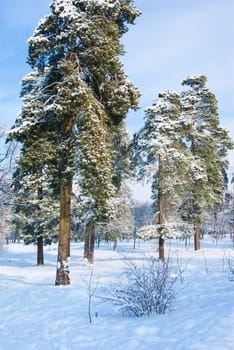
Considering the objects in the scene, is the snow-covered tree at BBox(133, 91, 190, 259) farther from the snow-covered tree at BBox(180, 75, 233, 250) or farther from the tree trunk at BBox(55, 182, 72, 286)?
the tree trunk at BBox(55, 182, 72, 286)

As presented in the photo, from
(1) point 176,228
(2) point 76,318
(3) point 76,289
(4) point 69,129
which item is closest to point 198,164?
(1) point 176,228

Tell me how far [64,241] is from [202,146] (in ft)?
A: 54.9

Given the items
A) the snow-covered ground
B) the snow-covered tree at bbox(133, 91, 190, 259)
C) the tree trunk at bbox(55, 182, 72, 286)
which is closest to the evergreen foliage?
the snow-covered tree at bbox(133, 91, 190, 259)

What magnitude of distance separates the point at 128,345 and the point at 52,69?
10171 millimetres

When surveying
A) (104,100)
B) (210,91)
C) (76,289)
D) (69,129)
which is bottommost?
(76,289)

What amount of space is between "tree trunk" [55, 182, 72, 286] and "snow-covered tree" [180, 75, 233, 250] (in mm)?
14090

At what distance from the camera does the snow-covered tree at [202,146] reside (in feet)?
83.7

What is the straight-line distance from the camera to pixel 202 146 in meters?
26.2

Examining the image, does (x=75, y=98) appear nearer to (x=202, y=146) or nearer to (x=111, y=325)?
(x=111, y=325)

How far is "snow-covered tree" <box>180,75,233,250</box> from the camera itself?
25500 mm

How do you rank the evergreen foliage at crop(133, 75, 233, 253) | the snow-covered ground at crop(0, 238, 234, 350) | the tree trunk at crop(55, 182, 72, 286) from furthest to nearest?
the evergreen foliage at crop(133, 75, 233, 253), the tree trunk at crop(55, 182, 72, 286), the snow-covered ground at crop(0, 238, 234, 350)

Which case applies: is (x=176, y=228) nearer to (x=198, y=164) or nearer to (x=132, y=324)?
(x=198, y=164)

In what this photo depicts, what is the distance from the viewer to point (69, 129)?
12484mm

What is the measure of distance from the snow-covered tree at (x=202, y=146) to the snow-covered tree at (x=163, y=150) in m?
4.23
